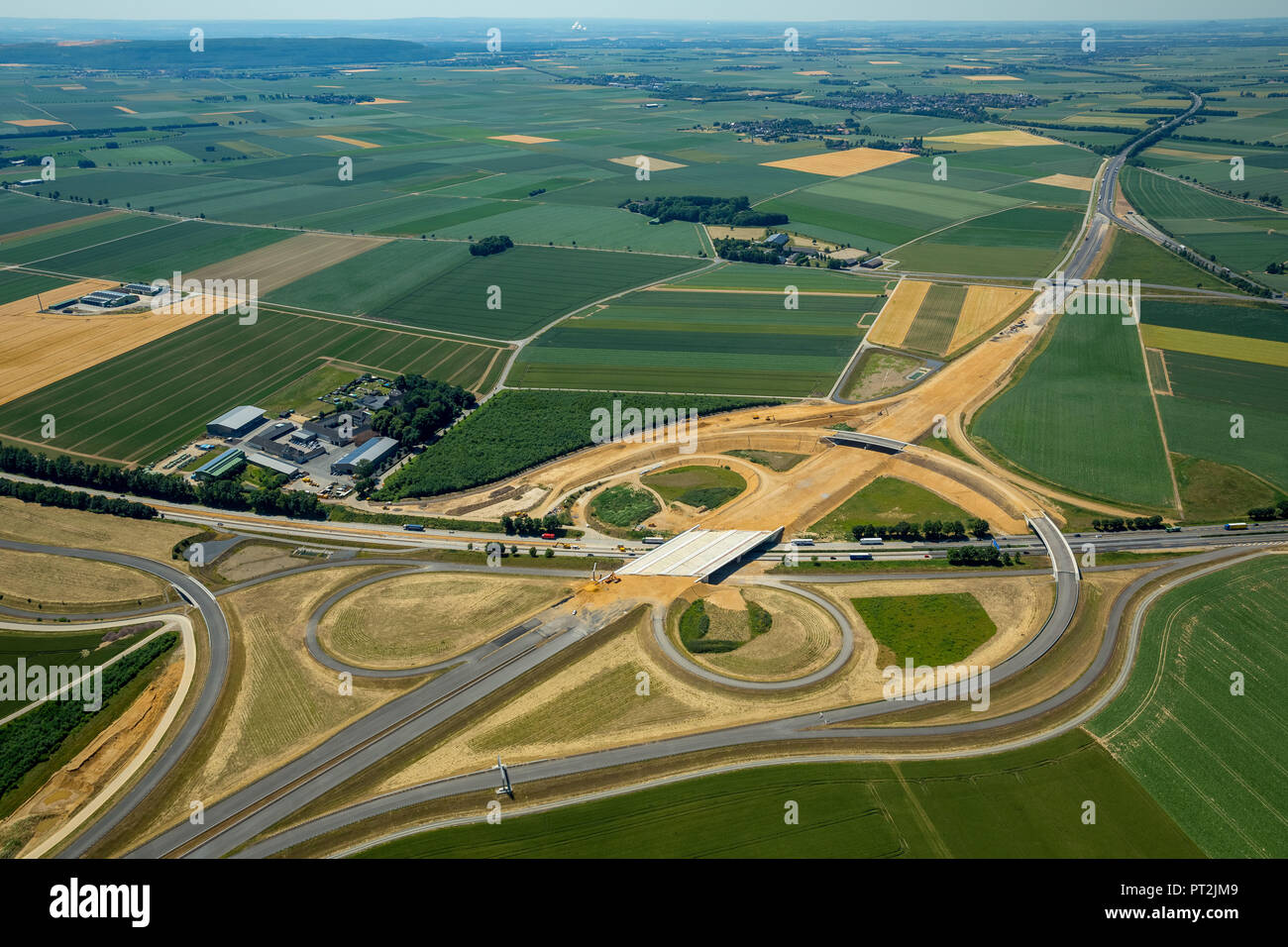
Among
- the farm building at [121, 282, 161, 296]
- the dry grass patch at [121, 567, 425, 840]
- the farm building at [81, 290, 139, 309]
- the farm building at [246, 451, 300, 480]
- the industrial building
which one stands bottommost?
the dry grass patch at [121, 567, 425, 840]

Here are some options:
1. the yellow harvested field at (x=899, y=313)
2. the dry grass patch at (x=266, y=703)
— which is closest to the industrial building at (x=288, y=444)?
the dry grass patch at (x=266, y=703)

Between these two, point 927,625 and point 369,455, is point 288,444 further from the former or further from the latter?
point 927,625

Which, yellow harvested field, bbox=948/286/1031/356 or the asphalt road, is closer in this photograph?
the asphalt road

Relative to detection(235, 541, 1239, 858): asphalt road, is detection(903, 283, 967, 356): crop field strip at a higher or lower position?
higher

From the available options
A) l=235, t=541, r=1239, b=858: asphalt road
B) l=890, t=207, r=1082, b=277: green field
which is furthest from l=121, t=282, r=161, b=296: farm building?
l=890, t=207, r=1082, b=277: green field

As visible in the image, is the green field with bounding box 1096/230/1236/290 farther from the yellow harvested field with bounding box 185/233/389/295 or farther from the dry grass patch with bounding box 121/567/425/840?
the yellow harvested field with bounding box 185/233/389/295

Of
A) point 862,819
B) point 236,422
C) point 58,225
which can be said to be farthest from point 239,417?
point 58,225

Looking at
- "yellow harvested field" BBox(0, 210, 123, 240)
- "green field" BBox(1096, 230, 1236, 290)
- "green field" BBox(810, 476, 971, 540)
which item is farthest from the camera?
"yellow harvested field" BBox(0, 210, 123, 240)

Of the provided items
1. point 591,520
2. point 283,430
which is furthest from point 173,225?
point 591,520
